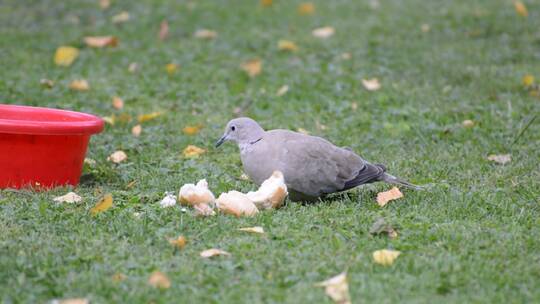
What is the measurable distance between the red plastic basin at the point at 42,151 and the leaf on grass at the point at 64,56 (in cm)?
360

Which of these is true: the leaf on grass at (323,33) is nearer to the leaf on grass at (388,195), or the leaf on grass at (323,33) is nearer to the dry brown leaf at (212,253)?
the leaf on grass at (388,195)

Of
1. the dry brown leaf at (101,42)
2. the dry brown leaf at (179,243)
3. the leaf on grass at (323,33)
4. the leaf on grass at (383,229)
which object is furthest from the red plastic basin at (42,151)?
the leaf on grass at (323,33)

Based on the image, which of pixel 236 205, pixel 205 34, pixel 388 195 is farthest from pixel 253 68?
pixel 236 205

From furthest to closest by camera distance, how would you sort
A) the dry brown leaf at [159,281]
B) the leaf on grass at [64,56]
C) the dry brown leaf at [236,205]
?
the leaf on grass at [64,56], the dry brown leaf at [236,205], the dry brown leaf at [159,281]

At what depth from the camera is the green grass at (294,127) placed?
12.3 feet

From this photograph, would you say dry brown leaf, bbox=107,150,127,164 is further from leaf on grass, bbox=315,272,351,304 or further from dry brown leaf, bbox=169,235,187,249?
leaf on grass, bbox=315,272,351,304

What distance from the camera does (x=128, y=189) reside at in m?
5.39

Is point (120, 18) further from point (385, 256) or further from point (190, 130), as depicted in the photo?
point (385, 256)

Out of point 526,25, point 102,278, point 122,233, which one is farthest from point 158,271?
point 526,25

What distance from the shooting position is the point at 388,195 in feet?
16.4

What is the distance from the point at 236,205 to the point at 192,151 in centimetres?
180

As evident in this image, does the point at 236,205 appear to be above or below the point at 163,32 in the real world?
above

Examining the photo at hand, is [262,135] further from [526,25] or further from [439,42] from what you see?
[526,25]

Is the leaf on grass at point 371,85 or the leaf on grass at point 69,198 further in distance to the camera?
the leaf on grass at point 371,85
